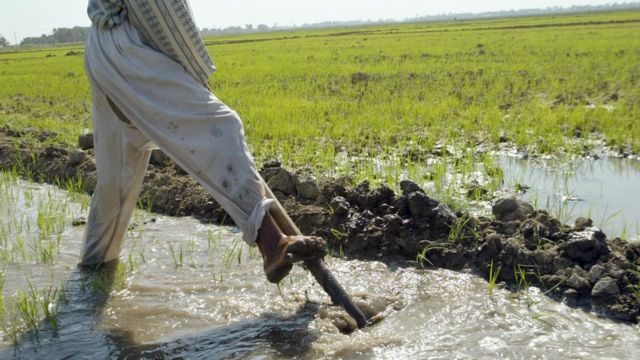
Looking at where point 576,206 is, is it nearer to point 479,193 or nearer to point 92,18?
point 479,193

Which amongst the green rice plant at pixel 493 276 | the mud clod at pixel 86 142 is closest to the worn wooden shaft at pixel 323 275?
the green rice plant at pixel 493 276

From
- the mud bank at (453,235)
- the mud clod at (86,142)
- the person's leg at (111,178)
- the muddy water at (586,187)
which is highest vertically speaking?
the person's leg at (111,178)

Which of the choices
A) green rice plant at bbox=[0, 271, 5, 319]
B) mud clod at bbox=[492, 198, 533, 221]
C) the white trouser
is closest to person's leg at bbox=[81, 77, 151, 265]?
the white trouser

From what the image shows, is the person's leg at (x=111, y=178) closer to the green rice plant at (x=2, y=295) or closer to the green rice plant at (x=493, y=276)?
the green rice plant at (x=2, y=295)

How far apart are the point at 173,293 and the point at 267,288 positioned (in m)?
0.44

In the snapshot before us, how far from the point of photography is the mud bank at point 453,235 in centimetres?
288

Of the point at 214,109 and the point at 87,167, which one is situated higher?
the point at 214,109

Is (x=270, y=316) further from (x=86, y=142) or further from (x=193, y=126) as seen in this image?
(x=86, y=142)

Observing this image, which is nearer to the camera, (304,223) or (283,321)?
(283,321)

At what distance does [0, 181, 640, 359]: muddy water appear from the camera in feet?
8.16

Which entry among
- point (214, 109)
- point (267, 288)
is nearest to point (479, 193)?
point (267, 288)

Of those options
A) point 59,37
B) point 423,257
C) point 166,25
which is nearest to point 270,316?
point 423,257

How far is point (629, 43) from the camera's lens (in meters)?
17.1

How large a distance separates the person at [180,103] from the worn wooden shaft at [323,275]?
0.11 ft
